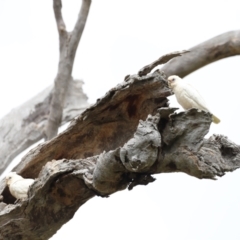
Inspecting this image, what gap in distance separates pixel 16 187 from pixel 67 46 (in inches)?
58.4

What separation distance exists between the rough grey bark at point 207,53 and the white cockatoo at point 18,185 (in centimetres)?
128

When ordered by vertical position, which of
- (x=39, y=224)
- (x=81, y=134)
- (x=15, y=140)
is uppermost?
(x=81, y=134)

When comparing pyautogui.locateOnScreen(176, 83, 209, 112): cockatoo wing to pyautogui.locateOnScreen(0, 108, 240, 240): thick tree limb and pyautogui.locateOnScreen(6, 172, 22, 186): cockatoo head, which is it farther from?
pyautogui.locateOnScreen(6, 172, 22, 186): cockatoo head

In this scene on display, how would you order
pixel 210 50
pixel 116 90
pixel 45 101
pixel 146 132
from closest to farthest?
pixel 146 132, pixel 116 90, pixel 210 50, pixel 45 101

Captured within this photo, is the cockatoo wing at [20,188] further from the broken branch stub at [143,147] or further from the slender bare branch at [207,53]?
the slender bare branch at [207,53]

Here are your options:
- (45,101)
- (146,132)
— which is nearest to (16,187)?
(146,132)

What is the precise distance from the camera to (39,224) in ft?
4.58

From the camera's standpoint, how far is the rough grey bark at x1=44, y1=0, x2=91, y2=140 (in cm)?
286

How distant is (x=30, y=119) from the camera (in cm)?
317

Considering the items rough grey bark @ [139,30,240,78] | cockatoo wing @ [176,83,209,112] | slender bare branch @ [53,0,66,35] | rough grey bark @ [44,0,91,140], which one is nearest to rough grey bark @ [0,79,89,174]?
rough grey bark @ [44,0,91,140]

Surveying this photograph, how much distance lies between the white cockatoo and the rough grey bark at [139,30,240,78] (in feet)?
4.21

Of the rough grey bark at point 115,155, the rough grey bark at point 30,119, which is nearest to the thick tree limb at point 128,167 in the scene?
the rough grey bark at point 115,155

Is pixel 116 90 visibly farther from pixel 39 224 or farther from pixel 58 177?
pixel 39 224

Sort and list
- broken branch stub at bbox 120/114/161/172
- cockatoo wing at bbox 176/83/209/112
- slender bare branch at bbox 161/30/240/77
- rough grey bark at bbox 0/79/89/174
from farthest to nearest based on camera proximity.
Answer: rough grey bark at bbox 0/79/89/174
slender bare branch at bbox 161/30/240/77
cockatoo wing at bbox 176/83/209/112
broken branch stub at bbox 120/114/161/172
